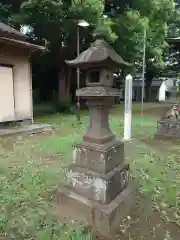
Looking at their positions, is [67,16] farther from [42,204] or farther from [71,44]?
[42,204]

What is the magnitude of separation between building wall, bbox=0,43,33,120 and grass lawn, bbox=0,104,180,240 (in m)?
2.57

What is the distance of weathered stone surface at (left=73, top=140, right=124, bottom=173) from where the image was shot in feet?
9.53

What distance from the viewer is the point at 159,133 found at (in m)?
7.38

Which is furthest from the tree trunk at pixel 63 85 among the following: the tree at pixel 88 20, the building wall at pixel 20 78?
the building wall at pixel 20 78

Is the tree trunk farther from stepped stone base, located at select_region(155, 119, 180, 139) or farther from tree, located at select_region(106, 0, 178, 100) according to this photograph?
stepped stone base, located at select_region(155, 119, 180, 139)

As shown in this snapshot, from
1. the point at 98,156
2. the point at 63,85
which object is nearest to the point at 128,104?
the point at 98,156

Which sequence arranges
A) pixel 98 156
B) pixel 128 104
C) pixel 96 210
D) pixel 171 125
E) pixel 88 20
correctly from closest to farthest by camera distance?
pixel 96 210 → pixel 98 156 → pixel 128 104 → pixel 171 125 → pixel 88 20

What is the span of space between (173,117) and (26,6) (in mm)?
7526

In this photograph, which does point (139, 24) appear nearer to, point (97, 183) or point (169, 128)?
point (169, 128)

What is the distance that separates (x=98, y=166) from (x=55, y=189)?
1.09m

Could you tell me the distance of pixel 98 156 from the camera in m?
2.94

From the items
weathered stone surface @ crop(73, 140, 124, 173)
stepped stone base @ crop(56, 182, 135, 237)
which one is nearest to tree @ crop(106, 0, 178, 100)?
weathered stone surface @ crop(73, 140, 124, 173)

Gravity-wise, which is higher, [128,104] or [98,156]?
[128,104]

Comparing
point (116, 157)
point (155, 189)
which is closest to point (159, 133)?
point (155, 189)
